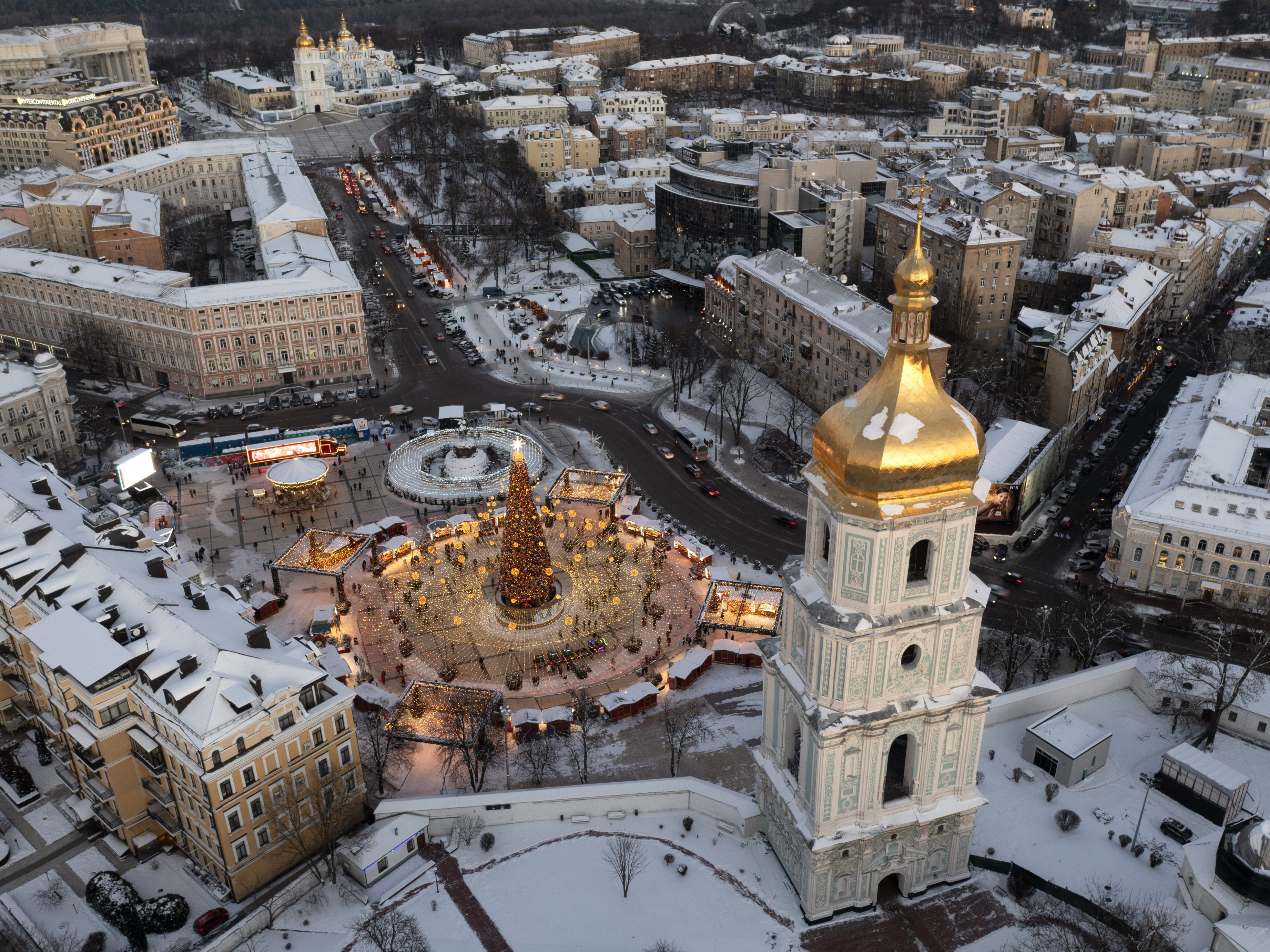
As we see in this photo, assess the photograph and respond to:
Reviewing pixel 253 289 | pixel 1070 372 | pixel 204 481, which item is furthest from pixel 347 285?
pixel 1070 372

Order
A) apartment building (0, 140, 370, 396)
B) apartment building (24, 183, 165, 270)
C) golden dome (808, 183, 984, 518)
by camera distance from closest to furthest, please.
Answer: golden dome (808, 183, 984, 518), apartment building (0, 140, 370, 396), apartment building (24, 183, 165, 270)

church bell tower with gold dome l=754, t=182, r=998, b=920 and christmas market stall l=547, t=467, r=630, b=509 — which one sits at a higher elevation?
church bell tower with gold dome l=754, t=182, r=998, b=920

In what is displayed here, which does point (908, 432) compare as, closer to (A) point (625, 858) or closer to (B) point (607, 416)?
(A) point (625, 858)

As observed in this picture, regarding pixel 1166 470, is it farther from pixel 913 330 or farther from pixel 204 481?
pixel 204 481

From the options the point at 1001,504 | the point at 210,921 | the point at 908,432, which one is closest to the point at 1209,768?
the point at 908,432

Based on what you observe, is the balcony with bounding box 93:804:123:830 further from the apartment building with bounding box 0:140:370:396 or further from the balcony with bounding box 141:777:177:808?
the apartment building with bounding box 0:140:370:396

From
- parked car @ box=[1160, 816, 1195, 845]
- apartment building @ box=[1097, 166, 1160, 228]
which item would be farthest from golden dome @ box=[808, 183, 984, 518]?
apartment building @ box=[1097, 166, 1160, 228]
